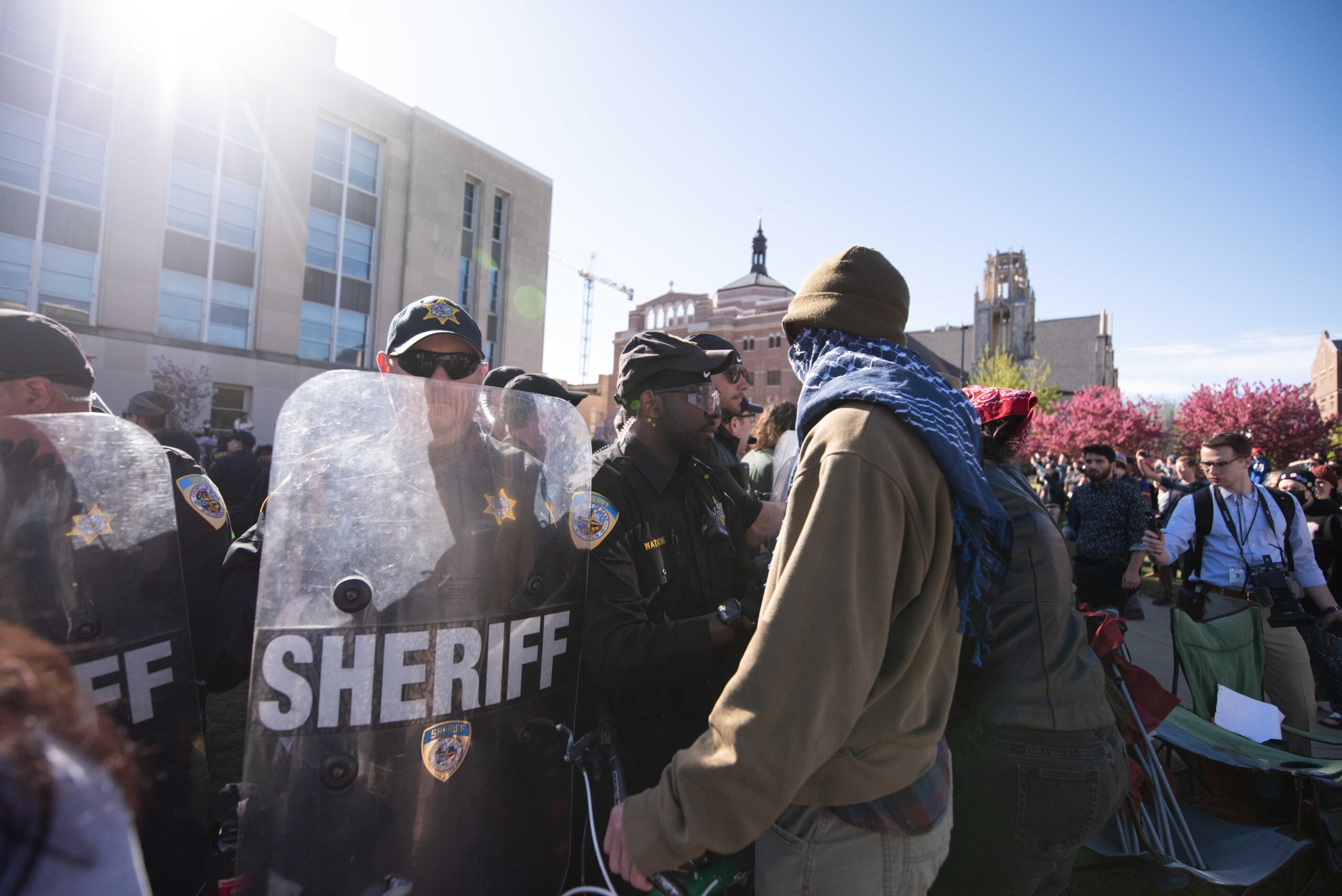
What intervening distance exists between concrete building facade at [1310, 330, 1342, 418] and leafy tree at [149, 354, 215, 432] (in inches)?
2616

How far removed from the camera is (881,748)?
1266mm

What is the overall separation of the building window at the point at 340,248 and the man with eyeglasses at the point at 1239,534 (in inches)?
988

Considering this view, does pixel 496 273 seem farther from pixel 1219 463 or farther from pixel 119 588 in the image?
pixel 119 588

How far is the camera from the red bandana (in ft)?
8.34

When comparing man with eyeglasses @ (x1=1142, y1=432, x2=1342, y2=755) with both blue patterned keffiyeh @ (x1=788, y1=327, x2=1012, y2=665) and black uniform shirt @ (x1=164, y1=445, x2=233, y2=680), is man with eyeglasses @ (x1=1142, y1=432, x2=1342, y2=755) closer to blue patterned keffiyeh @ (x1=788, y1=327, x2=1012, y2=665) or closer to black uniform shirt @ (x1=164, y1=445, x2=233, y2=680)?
blue patterned keffiyeh @ (x1=788, y1=327, x2=1012, y2=665)

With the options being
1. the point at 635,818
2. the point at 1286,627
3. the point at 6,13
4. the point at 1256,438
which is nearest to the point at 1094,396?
the point at 1256,438

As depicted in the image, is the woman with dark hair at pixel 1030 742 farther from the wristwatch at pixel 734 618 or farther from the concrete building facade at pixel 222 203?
the concrete building facade at pixel 222 203

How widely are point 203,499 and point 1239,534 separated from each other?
5782mm

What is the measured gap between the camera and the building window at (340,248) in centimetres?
2453

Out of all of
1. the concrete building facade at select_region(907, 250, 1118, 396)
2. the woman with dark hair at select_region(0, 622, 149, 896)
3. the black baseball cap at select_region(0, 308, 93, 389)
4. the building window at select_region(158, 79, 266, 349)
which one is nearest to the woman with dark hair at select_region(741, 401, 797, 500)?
the black baseball cap at select_region(0, 308, 93, 389)

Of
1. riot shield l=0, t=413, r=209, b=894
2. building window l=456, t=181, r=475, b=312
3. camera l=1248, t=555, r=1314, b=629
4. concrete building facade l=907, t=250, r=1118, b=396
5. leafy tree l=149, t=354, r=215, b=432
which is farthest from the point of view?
concrete building facade l=907, t=250, r=1118, b=396

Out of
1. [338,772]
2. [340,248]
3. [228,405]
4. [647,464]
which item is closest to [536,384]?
[647,464]

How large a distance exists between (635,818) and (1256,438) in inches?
1122

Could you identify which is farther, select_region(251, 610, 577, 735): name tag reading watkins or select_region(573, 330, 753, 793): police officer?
select_region(573, 330, 753, 793): police officer
